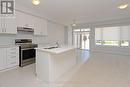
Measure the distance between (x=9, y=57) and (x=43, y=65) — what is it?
5.66 feet

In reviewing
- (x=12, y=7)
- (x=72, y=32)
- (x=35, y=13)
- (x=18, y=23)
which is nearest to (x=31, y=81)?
(x=18, y=23)

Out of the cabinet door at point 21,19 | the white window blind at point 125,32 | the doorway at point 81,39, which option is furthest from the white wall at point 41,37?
the white window blind at point 125,32

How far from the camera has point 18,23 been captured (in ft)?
14.5

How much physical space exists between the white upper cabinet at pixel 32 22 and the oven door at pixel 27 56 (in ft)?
3.85

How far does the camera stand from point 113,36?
8.18 metres

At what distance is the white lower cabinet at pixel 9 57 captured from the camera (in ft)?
11.7

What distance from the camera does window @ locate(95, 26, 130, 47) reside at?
24.8 feet

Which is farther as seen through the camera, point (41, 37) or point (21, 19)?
point (41, 37)

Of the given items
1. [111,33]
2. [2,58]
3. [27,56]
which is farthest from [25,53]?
[111,33]

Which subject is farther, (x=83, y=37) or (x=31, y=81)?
(x=83, y=37)

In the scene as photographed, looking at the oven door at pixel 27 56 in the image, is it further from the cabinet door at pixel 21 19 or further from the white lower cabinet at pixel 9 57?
the cabinet door at pixel 21 19

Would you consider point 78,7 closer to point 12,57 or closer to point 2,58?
point 12,57

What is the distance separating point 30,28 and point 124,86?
4.47m

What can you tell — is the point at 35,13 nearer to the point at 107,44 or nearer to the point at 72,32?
the point at 72,32
